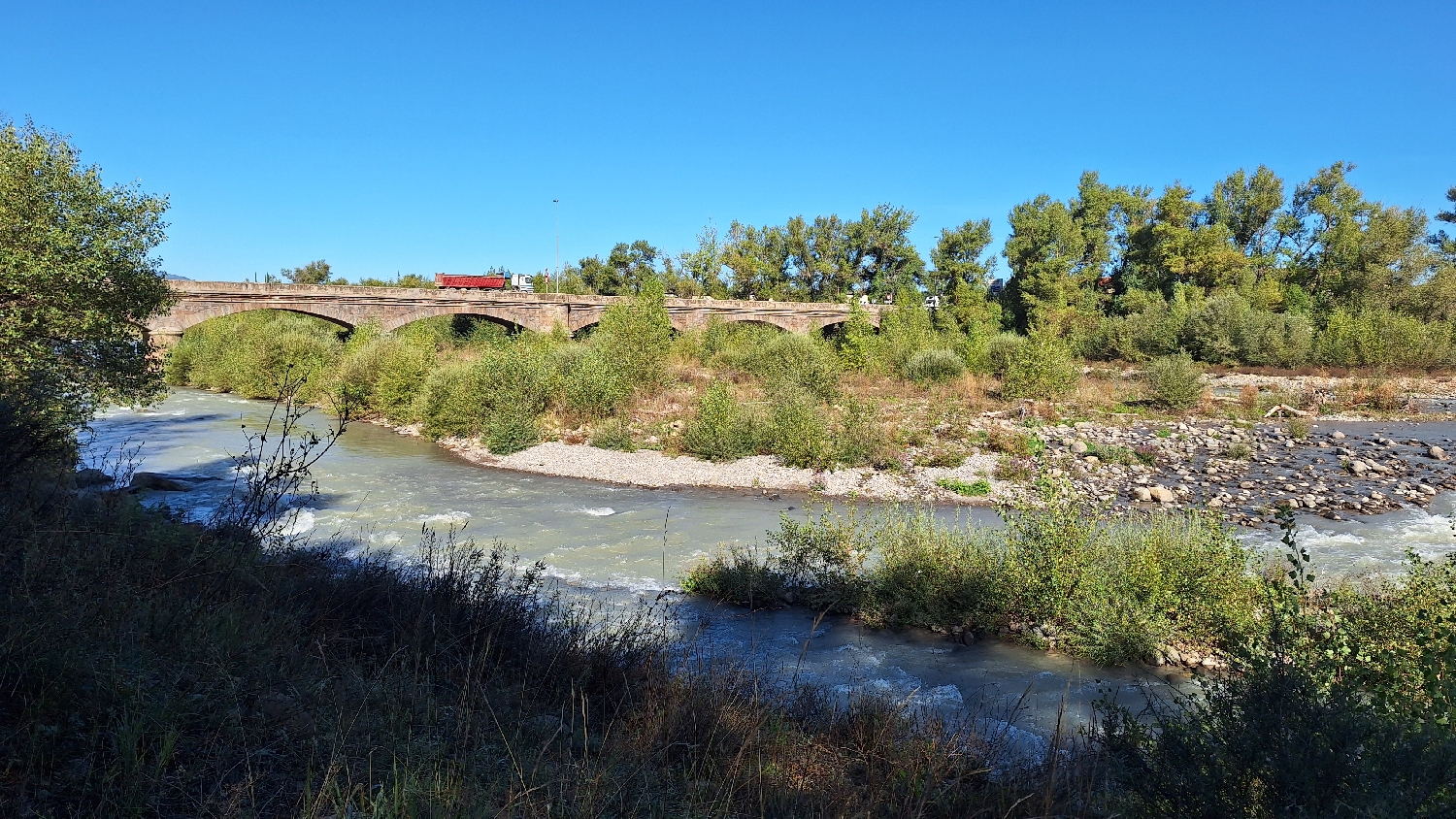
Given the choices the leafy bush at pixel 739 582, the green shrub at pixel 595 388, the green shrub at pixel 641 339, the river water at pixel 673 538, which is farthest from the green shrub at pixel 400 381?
the leafy bush at pixel 739 582

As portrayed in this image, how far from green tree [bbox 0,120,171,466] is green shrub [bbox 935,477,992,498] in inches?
544

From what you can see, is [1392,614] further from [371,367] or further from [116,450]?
[371,367]

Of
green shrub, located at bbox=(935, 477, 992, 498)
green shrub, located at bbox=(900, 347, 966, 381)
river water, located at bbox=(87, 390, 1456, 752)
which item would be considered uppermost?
green shrub, located at bbox=(900, 347, 966, 381)

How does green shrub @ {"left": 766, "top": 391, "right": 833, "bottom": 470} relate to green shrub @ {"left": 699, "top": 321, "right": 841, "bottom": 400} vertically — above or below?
below

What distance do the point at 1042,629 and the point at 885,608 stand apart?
1.62 metres

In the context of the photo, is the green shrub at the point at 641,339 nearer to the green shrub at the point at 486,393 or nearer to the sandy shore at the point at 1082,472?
the green shrub at the point at 486,393

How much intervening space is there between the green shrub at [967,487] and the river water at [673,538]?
55.8 inches

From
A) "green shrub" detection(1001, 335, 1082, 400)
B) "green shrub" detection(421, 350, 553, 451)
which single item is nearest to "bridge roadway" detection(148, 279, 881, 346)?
"green shrub" detection(421, 350, 553, 451)

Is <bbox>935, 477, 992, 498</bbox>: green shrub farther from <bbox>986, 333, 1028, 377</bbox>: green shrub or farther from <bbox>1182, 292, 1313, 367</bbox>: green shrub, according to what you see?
<bbox>1182, 292, 1313, 367</bbox>: green shrub

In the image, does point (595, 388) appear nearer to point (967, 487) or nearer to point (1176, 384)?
point (967, 487)

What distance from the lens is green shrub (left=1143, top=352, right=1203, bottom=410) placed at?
25.8 m

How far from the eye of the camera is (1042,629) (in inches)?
314

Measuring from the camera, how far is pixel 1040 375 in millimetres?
25859

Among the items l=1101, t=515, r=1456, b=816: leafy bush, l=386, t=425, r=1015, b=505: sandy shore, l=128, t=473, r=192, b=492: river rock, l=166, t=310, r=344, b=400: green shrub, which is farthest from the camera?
l=166, t=310, r=344, b=400: green shrub
